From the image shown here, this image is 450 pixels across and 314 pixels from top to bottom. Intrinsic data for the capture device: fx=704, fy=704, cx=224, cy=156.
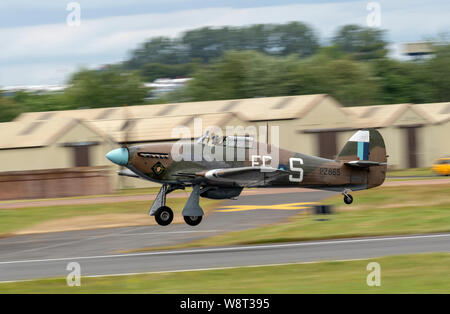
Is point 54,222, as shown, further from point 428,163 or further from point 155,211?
point 428,163

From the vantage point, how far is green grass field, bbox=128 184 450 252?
70.7 feet

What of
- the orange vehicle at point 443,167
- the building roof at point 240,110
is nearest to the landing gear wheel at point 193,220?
the building roof at point 240,110

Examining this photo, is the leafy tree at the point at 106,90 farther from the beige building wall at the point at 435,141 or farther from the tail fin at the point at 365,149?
the tail fin at the point at 365,149

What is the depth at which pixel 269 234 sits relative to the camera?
2222cm

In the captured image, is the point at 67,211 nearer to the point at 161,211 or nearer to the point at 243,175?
the point at 161,211

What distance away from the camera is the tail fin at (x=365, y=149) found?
24828 mm

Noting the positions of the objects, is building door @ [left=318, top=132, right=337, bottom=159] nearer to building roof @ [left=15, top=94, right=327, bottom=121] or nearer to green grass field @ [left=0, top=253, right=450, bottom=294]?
building roof @ [left=15, top=94, right=327, bottom=121]

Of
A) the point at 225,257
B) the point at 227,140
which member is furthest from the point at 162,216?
the point at 225,257

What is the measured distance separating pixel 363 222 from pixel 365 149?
269cm

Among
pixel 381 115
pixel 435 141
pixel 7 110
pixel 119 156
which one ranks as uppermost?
pixel 7 110

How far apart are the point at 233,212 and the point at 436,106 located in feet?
115

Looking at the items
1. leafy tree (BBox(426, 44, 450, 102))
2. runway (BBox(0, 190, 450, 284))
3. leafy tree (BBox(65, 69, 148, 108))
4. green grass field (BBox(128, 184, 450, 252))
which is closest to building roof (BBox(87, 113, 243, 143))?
green grass field (BBox(128, 184, 450, 252))

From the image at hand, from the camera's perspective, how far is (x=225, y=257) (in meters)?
17.9
